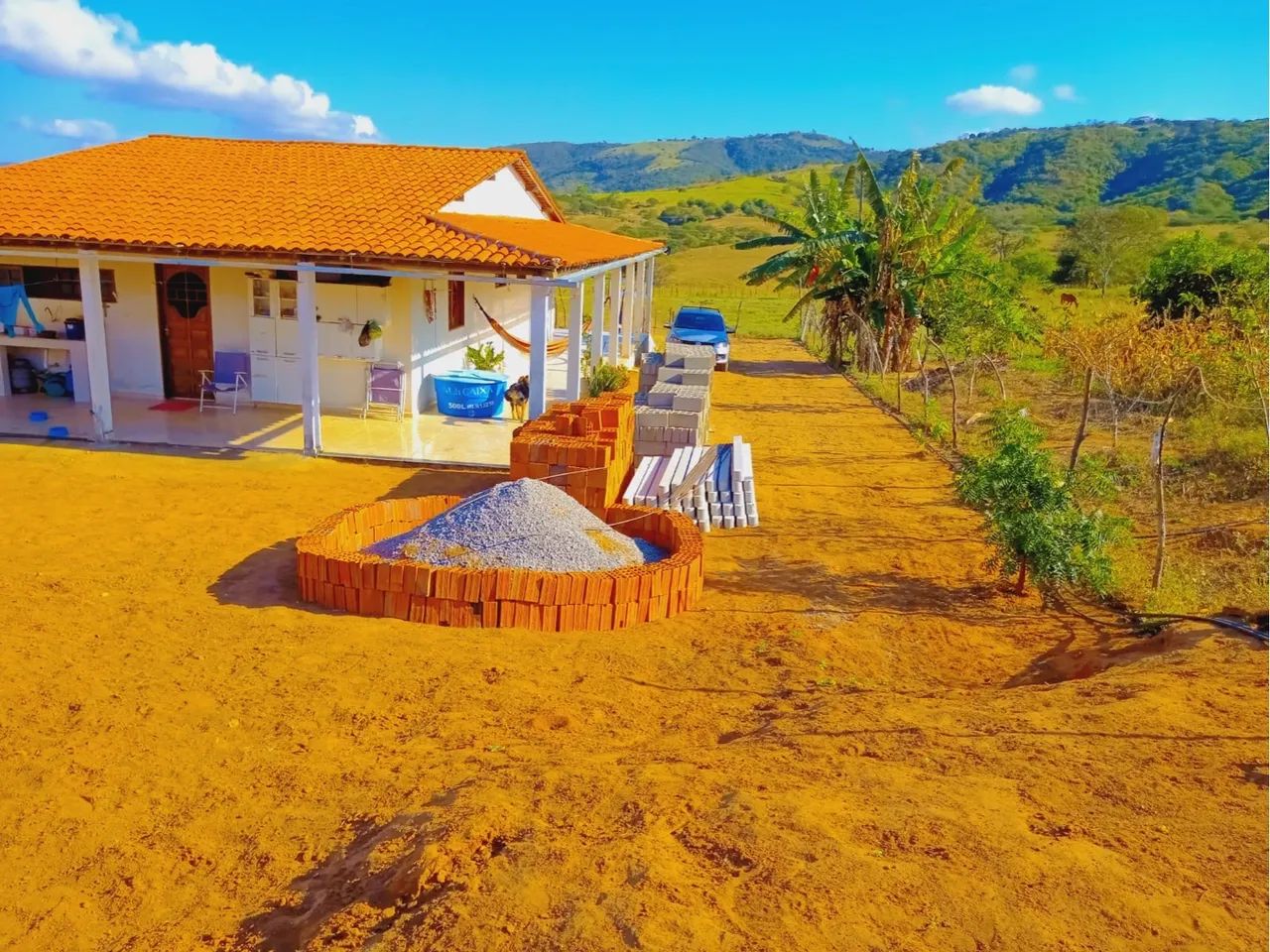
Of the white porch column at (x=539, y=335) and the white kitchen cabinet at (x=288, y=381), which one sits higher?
the white porch column at (x=539, y=335)

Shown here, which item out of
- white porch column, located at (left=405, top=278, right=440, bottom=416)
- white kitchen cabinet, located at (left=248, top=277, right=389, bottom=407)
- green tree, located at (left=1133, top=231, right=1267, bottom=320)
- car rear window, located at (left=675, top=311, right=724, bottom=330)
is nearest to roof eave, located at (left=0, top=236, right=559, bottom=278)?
white kitchen cabinet, located at (left=248, top=277, right=389, bottom=407)

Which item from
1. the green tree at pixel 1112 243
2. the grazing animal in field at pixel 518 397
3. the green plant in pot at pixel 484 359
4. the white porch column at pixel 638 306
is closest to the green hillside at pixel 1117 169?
the green tree at pixel 1112 243

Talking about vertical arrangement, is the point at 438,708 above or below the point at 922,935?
below

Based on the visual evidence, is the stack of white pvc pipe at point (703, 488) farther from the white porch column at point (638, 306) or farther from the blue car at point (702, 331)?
the white porch column at point (638, 306)

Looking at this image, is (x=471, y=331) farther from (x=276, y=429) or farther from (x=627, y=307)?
(x=627, y=307)

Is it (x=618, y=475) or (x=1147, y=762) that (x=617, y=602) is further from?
(x=1147, y=762)

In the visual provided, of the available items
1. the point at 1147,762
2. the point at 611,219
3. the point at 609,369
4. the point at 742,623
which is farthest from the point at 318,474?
the point at 611,219

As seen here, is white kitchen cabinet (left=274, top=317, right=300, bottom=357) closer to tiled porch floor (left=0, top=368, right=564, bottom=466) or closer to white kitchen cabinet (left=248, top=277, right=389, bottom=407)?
white kitchen cabinet (left=248, top=277, right=389, bottom=407)
